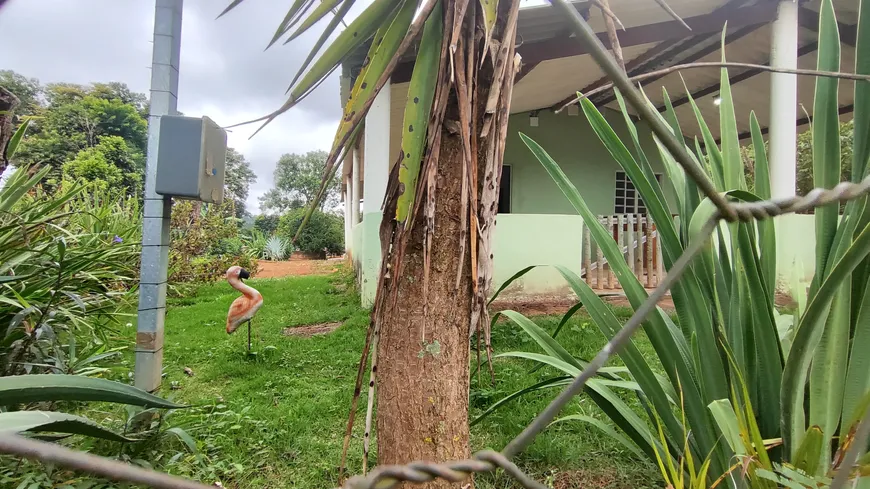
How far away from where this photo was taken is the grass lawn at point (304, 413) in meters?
1.78

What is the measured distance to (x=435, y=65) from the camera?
102 cm

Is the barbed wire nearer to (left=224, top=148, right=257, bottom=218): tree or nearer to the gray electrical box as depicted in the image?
the gray electrical box

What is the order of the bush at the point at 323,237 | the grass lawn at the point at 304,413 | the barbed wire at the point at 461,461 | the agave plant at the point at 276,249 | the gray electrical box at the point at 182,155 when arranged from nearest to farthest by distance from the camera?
the barbed wire at the point at 461,461 < the gray electrical box at the point at 182,155 < the grass lawn at the point at 304,413 < the agave plant at the point at 276,249 < the bush at the point at 323,237

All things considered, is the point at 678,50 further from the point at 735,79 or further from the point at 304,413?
the point at 304,413

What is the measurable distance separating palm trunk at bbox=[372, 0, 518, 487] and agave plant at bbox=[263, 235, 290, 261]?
60.0 feet

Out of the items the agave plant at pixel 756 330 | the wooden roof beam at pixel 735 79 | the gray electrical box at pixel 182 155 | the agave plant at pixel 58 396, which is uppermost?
the wooden roof beam at pixel 735 79

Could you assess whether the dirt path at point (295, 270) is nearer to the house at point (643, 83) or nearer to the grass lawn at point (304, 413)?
the house at point (643, 83)

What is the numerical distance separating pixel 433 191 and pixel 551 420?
660 mm

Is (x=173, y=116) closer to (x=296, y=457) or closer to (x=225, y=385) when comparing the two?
(x=296, y=457)

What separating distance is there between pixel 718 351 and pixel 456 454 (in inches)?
32.3

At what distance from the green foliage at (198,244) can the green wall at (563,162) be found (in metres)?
5.75

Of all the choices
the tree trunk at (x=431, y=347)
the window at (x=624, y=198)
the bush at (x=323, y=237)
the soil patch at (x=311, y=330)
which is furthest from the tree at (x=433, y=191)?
the bush at (x=323, y=237)

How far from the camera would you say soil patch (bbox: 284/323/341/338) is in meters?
4.41

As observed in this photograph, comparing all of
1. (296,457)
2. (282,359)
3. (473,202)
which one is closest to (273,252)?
(282,359)
